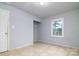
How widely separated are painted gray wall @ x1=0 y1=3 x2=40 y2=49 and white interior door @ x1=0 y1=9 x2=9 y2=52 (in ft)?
0.71

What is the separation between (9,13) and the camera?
11.7 feet

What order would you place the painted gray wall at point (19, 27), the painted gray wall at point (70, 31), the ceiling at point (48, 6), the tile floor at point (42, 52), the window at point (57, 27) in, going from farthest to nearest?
the window at point (57, 27), the painted gray wall at point (70, 31), the painted gray wall at point (19, 27), the ceiling at point (48, 6), the tile floor at point (42, 52)

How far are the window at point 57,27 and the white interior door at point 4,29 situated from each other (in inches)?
108

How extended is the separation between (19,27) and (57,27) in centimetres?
214

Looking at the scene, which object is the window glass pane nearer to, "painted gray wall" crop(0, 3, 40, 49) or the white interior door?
"painted gray wall" crop(0, 3, 40, 49)

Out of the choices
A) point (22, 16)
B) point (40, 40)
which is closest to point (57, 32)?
point (40, 40)

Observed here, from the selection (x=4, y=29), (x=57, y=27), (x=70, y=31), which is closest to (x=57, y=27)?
(x=57, y=27)

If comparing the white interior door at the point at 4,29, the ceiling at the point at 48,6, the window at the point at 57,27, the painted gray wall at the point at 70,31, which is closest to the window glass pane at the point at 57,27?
the window at the point at 57,27

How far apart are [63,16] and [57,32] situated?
95cm

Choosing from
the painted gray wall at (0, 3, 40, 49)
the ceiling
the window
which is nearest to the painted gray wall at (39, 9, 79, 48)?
the window

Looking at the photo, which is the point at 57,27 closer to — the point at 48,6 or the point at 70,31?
the point at 70,31

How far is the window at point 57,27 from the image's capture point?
480 cm

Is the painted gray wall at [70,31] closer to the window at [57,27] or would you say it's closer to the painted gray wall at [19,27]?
the window at [57,27]

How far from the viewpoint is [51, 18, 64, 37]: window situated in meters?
4.80
